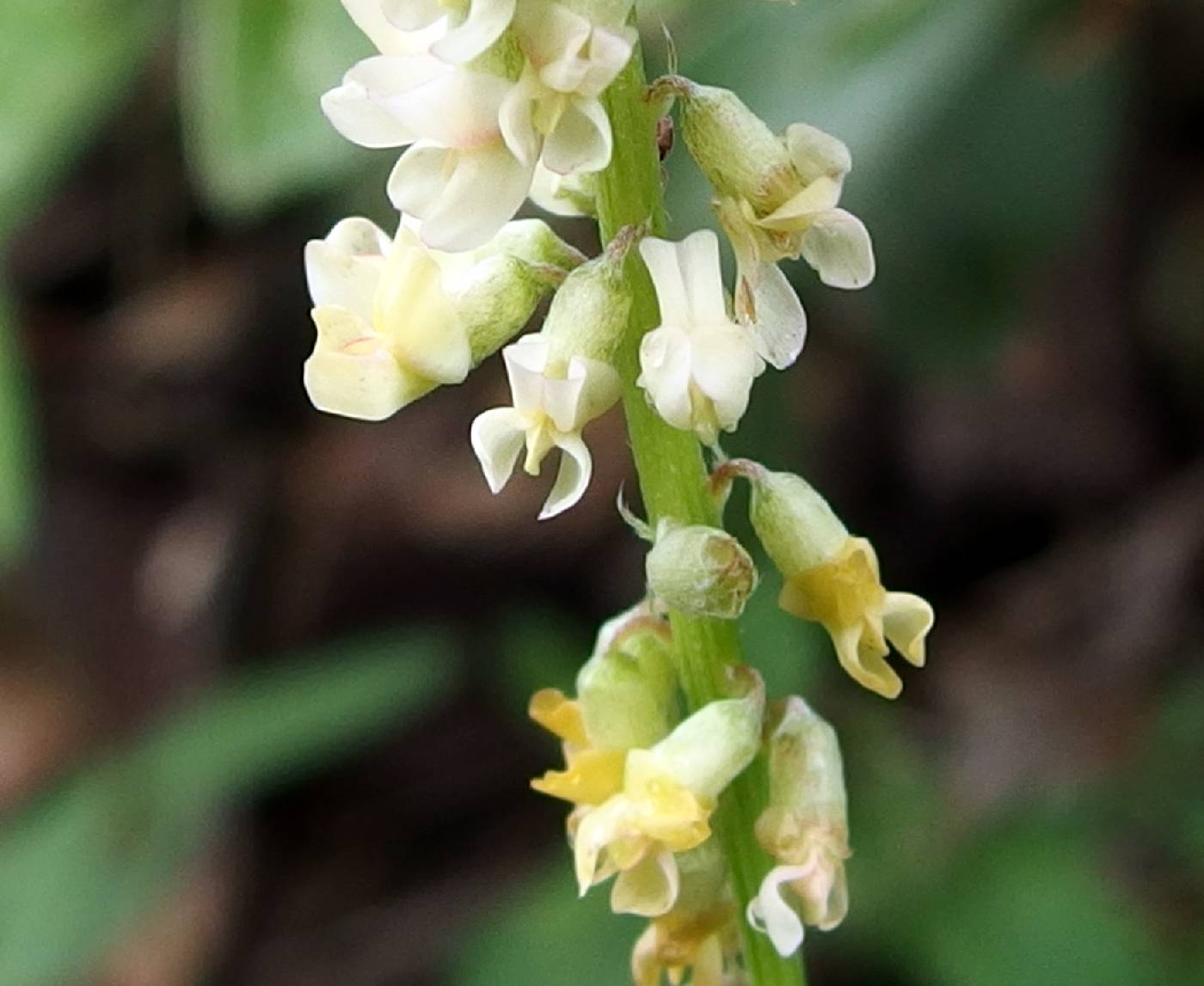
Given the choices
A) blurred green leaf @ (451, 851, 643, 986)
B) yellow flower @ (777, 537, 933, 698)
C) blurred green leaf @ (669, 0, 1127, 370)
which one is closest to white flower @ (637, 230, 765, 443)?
yellow flower @ (777, 537, 933, 698)

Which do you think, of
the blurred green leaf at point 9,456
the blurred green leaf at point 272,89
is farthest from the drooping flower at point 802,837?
the blurred green leaf at point 9,456

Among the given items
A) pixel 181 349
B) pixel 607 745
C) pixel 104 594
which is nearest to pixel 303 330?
pixel 181 349

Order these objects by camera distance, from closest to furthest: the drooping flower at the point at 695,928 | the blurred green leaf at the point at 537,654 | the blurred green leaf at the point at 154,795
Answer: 1. the drooping flower at the point at 695,928
2. the blurred green leaf at the point at 154,795
3. the blurred green leaf at the point at 537,654

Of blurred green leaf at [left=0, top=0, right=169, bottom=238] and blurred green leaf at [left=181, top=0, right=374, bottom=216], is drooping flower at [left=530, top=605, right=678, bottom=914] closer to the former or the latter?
blurred green leaf at [left=181, top=0, right=374, bottom=216]

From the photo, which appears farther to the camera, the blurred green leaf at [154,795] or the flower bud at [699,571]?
the blurred green leaf at [154,795]

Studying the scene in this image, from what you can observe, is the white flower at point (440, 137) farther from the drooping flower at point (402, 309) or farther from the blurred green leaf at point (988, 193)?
the blurred green leaf at point (988, 193)

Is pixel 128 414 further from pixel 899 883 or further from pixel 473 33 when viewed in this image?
pixel 473 33

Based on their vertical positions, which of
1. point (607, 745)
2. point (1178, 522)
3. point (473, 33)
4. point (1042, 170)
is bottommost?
point (1178, 522)
